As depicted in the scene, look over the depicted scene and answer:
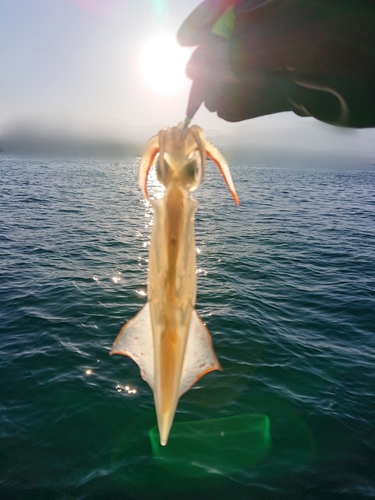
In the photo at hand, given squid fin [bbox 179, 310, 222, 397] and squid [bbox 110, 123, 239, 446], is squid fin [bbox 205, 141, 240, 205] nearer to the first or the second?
squid [bbox 110, 123, 239, 446]

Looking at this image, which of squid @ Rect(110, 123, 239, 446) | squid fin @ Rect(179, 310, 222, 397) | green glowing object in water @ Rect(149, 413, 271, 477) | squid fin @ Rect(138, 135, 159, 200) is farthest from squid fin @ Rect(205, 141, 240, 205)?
green glowing object in water @ Rect(149, 413, 271, 477)

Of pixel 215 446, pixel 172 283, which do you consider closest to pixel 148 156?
pixel 172 283

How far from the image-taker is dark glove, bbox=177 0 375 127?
3397 millimetres

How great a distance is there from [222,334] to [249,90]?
12078 mm

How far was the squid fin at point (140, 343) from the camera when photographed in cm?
255

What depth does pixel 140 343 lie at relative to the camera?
2596mm

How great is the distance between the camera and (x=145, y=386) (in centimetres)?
1207

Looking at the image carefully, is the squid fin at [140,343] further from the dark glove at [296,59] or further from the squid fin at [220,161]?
the dark glove at [296,59]

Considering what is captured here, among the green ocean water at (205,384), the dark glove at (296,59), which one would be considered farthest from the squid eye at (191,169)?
the green ocean water at (205,384)

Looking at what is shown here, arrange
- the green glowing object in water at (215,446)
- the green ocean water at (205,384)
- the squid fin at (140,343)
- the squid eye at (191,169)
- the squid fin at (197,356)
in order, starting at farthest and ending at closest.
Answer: the green glowing object in water at (215,446) → the green ocean water at (205,384) → the squid fin at (140,343) → the squid fin at (197,356) → the squid eye at (191,169)

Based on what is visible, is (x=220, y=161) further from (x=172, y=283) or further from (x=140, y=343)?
(x=140, y=343)

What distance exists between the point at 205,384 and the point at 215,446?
2.23m

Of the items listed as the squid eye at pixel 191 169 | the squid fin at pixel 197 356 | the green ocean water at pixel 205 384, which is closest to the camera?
the squid eye at pixel 191 169

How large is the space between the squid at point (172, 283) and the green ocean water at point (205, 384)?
8.00 meters
